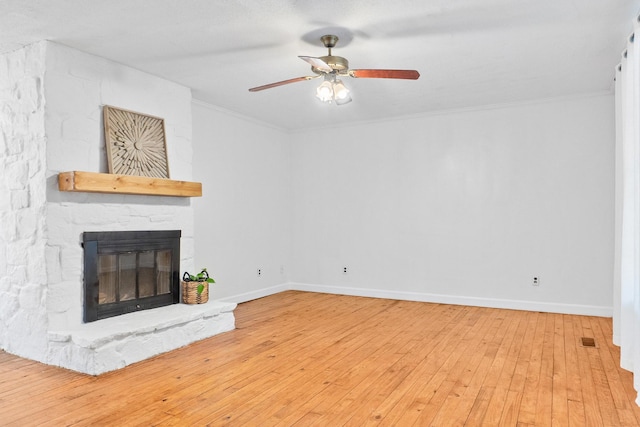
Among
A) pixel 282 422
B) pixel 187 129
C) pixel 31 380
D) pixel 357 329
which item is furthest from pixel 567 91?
pixel 31 380

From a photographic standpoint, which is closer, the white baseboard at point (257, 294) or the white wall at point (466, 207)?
the white wall at point (466, 207)

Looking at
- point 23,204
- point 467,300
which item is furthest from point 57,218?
point 467,300

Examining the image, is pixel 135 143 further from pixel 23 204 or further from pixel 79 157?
pixel 23 204

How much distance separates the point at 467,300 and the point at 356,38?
11.9ft

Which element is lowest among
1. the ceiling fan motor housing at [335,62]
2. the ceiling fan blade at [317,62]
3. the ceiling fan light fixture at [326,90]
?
the ceiling fan light fixture at [326,90]

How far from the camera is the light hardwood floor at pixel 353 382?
2.49 meters

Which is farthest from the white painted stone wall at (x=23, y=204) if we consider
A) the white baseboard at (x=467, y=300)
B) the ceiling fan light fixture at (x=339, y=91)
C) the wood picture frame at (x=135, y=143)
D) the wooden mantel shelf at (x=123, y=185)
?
the white baseboard at (x=467, y=300)

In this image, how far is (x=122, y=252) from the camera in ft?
12.8

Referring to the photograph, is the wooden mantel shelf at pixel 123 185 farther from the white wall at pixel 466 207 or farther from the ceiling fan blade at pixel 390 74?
the white wall at pixel 466 207

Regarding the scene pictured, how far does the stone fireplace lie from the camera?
11.1 feet

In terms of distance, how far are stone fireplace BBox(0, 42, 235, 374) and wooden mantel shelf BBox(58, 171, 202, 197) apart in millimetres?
165

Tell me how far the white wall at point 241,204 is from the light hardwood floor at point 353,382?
124 cm

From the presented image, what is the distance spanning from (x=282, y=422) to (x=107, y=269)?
2.21 meters

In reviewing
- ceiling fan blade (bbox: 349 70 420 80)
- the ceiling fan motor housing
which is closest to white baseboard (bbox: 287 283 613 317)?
ceiling fan blade (bbox: 349 70 420 80)
